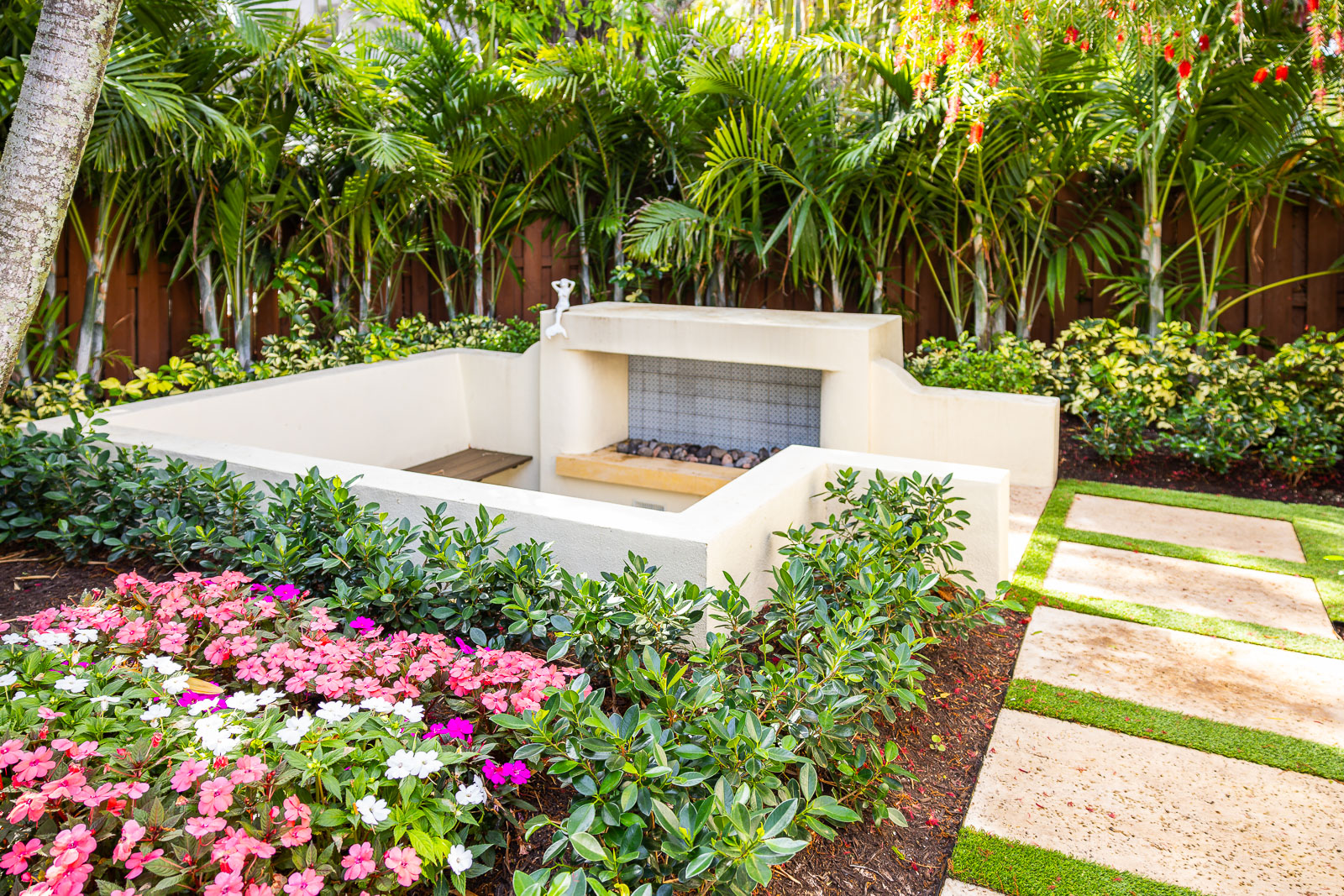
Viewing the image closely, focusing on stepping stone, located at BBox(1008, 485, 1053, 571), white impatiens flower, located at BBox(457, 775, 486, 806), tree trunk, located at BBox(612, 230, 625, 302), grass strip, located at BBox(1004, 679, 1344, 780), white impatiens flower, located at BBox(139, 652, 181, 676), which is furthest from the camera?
tree trunk, located at BBox(612, 230, 625, 302)

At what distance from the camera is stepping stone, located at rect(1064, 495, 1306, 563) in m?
3.94

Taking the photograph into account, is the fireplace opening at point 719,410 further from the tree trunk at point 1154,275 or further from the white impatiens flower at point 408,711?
the white impatiens flower at point 408,711

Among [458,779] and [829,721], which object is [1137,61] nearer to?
[829,721]

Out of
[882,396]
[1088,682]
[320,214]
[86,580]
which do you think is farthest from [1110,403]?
[320,214]

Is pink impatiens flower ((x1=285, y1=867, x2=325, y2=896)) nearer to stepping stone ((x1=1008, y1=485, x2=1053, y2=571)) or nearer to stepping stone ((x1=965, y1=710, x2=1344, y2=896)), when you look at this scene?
stepping stone ((x1=965, y1=710, x2=1344, y2=896))

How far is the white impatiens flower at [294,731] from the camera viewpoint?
1.46 metres

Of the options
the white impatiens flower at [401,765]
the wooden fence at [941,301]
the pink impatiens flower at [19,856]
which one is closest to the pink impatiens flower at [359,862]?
the white impatiens flower at [401,765]

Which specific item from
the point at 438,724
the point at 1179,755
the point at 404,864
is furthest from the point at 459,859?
the point at 1179,755

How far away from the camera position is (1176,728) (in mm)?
2428

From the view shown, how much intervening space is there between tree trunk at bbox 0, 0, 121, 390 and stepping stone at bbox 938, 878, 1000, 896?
209cm

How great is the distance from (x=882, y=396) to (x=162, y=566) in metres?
3.50

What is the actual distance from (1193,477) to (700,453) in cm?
271

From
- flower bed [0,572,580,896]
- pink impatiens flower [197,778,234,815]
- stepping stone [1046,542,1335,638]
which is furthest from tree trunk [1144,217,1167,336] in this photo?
pink impatiens flower [197,778,234,815]

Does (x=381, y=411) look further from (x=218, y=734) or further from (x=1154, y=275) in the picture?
(x=1154, y=275)
